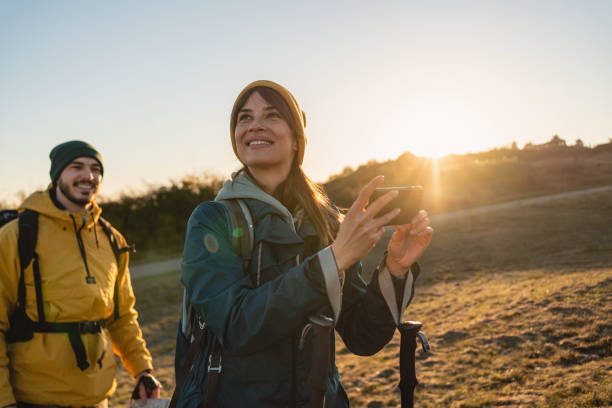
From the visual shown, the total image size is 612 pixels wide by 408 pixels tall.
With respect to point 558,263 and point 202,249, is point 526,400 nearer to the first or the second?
point 202,249

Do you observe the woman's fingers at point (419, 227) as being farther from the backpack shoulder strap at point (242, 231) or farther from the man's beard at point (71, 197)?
the man's beard at point (71, 197)

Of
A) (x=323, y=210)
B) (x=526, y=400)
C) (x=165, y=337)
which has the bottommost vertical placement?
(x=165, y=337)

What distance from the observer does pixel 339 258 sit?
1331mm

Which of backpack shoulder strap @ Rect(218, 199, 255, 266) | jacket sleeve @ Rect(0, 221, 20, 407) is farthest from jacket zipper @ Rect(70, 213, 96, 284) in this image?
backpack shoulder strap @ Rect(218, 199, 255, 266)

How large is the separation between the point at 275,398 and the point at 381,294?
0.64 meters

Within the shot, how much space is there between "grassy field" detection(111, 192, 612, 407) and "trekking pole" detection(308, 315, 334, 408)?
2.58m

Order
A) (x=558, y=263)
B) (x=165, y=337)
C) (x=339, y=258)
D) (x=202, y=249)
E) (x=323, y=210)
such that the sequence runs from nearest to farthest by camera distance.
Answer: (x=339, y=258) < (x=202, y=249) < (x=323, y=210) < (x=558, y=263) < (x=165, y=337)

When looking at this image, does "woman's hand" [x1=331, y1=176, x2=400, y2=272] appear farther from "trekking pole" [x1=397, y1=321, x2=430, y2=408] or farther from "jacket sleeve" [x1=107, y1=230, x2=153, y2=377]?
"jacket sleeve" [x1=107, y1=230, x2=153, y2=377]

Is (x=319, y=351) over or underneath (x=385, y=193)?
underneath

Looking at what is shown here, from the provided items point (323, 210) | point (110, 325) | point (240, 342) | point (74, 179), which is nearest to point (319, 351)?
point (240, 342)

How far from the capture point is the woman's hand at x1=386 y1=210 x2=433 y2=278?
167cm

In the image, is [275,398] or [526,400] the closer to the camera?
[275,398]

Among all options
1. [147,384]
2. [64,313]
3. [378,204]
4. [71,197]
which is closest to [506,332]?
[147,384]

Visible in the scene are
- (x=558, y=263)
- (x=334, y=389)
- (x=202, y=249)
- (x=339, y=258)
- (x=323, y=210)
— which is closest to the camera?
(x=339, y=258)
